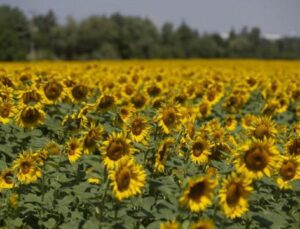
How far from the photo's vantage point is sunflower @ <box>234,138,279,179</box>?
4.54m

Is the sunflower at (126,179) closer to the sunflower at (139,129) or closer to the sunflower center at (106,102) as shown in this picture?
the sunflower at (139,129)

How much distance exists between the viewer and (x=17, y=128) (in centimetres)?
702

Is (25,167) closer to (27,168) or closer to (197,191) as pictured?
(27,168)

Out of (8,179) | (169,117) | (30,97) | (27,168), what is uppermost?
(30,97)

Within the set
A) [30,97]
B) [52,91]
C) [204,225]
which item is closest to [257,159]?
[204,225]

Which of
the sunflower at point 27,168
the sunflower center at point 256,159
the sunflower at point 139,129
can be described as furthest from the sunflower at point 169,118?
the sunflower center at point 256,159

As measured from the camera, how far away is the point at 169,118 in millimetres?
6195

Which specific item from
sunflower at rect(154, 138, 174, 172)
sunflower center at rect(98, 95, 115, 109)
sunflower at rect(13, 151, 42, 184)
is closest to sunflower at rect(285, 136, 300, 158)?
sunflower at rect(154, 138, 174, 172)

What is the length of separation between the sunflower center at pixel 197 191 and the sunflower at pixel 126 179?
0.45 metres

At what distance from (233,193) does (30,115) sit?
2.92 meters

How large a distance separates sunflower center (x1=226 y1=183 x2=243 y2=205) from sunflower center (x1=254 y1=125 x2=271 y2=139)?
1502 mm

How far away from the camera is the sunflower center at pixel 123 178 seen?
4.54 meters

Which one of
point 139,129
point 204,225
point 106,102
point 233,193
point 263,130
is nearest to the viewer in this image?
point 204,225

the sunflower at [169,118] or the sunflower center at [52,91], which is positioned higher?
the sunflower center at [52,91]
